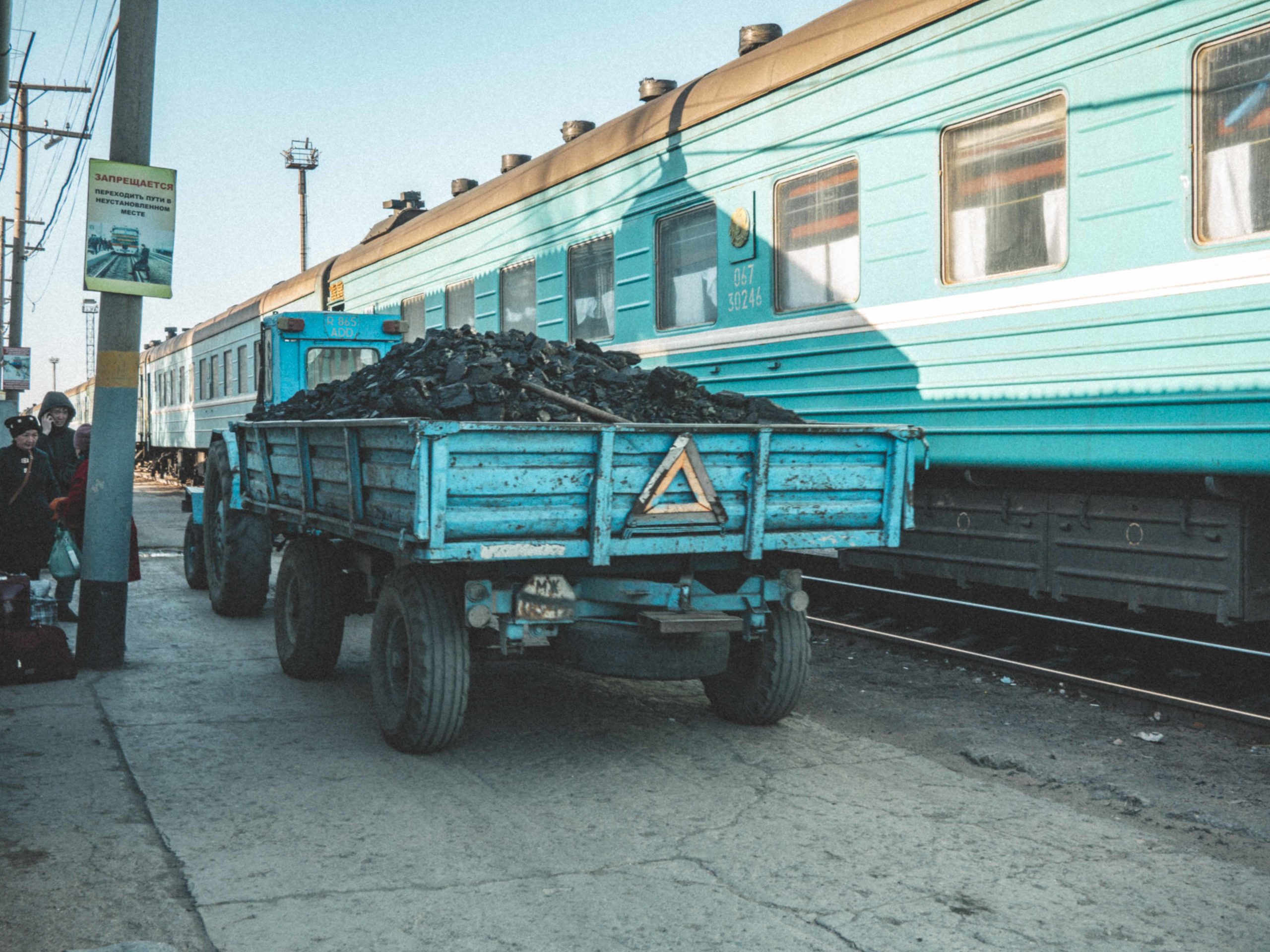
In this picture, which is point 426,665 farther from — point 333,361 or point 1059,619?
point 333,361

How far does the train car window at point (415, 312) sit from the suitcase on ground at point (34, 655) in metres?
6.72

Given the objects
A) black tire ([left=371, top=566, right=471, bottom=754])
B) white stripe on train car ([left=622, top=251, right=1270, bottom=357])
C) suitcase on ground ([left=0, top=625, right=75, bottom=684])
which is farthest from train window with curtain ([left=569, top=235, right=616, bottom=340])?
black tire ([left=371, top=566, right=471, bottom=754])

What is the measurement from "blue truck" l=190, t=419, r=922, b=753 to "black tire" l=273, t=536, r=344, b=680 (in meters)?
0.87

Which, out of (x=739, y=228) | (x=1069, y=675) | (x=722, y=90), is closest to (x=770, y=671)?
(x=1069, y=675)

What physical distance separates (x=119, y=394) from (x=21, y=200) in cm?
2852

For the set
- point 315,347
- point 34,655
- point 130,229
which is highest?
point 130,229

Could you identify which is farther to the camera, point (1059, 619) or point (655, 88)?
point (655, 88)

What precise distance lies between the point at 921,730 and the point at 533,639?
6.51 ft

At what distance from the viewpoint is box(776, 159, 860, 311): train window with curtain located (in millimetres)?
7238

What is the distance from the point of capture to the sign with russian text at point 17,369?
989 inches

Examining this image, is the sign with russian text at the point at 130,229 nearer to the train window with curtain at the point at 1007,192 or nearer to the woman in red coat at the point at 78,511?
the woman in red coat at the point at 78,511

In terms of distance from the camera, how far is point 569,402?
207 inches

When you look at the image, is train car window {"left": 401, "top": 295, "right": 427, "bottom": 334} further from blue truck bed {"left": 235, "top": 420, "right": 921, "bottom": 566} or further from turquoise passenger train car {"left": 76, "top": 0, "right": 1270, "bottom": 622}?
blue truck bed {"left": 235, "top": 420, "right": 921, "bottom": 566}

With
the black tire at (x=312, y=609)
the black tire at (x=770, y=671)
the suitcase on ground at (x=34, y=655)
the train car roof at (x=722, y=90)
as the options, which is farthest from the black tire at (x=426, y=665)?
the train car roof at (x=722, y=90)
